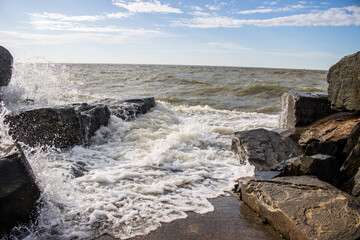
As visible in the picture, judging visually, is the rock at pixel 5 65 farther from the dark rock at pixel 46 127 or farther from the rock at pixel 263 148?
the rock at pixel 263 148

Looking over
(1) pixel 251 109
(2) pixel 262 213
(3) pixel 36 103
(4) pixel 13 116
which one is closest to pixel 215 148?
(2) pixel 262 213

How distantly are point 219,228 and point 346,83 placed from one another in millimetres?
3190

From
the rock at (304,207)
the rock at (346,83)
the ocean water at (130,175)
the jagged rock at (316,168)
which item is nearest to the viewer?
the rock at (304,207)

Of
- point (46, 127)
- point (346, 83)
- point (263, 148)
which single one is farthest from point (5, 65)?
point (346, 83)

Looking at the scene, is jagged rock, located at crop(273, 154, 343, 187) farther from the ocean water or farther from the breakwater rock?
the ocean water

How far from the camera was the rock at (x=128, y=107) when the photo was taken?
7.12m

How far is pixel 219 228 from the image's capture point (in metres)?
2.57

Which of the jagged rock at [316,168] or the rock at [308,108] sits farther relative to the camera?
the rock at [308,108]

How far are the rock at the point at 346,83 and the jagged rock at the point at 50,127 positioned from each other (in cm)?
453

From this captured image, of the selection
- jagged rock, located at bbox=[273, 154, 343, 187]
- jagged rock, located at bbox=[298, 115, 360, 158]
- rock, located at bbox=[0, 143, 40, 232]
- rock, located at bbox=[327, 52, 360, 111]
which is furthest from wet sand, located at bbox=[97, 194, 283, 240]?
rock, located at bbox=[327, 52, 360, 111]

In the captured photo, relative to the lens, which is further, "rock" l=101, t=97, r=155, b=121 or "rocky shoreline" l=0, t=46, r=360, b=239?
"rock" l=101, t=97, r=155, b=121

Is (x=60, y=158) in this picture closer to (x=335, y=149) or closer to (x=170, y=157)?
(x=170, y=157)

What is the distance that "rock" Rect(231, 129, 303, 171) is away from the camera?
4.18m

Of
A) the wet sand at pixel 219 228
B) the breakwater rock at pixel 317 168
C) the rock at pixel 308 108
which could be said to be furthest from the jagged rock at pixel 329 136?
the wet sand at pixel 219 228
